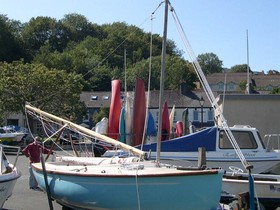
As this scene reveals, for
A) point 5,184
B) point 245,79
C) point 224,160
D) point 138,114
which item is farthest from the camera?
point 245,79

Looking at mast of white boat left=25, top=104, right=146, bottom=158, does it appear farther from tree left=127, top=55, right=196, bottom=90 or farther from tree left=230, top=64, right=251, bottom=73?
tree left=230, top=64, right=251, bottom=73

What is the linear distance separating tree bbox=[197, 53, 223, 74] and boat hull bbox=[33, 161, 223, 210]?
443 feet

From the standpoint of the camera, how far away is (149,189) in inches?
404

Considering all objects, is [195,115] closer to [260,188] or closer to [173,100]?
[173,100]

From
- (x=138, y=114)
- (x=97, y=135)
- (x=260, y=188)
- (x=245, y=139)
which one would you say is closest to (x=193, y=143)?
(x=245, y=139)

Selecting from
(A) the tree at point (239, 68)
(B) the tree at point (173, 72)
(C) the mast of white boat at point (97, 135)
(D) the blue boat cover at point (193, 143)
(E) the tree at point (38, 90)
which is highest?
(A) the tree at point (239, 68)

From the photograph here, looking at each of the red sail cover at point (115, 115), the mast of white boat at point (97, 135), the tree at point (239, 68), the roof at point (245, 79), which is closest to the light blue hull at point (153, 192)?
the mast of white boat at point (97, 135)

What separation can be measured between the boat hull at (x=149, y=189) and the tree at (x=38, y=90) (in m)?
32.1

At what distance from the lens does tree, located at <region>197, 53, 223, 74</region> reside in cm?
14500

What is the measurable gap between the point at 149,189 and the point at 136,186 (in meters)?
0.27

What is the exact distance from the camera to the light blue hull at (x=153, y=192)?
33.2 ft

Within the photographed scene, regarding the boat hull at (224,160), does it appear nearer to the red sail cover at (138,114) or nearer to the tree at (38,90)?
the red sail cover at (138,114)

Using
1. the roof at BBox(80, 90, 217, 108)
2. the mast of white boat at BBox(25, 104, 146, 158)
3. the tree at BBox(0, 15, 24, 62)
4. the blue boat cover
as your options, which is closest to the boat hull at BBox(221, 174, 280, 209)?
the mast of white boat at BBox(25, 104, 146, 158)

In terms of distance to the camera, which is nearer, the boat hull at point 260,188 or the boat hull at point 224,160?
the boat hull at point 260,188
